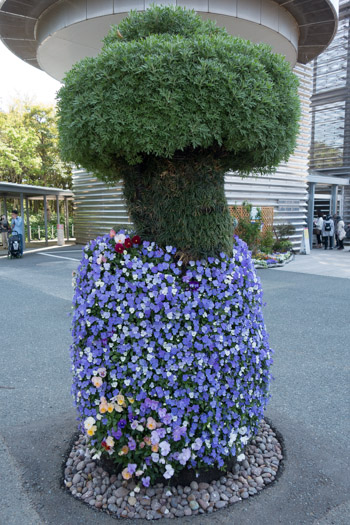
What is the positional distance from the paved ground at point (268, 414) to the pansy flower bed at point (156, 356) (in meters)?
0.39

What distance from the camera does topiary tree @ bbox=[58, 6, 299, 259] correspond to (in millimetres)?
2088

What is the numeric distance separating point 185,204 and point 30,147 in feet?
86.5

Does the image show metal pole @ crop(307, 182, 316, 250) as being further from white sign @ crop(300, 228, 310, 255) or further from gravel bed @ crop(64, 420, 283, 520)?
gravel bed @ crop(64, 420, 283, 520)

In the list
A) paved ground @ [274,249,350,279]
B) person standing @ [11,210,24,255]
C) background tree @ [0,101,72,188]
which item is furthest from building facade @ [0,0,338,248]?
background tree @ [0,101,72,188]

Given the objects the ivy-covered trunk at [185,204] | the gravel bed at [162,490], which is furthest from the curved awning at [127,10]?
the gravel bed at [162,490]

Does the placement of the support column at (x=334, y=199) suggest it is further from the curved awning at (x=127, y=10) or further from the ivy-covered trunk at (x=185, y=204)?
the ivy-covered trunk at (x=185, y=204)

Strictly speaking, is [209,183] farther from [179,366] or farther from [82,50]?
[82,50]

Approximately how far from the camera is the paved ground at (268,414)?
2.35m

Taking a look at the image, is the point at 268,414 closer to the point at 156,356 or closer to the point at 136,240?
the point at 156,356

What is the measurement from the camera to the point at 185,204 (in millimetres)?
2404

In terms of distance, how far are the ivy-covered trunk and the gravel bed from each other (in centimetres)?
144

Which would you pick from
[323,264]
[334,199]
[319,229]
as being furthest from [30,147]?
[323,264]

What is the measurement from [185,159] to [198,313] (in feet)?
3.03

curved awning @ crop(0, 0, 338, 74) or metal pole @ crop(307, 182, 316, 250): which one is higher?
curved awning @ crop(0, 0, 338, 74)
